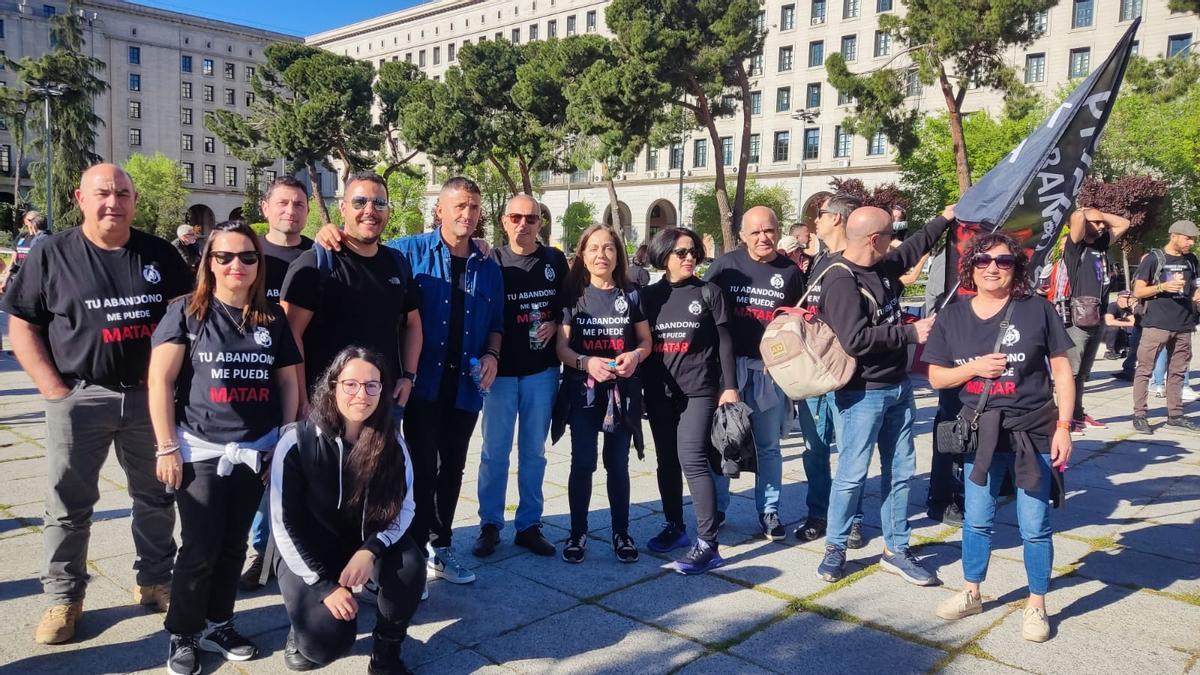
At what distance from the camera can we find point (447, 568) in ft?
14.3

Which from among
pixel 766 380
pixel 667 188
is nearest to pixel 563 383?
pixel 766 380

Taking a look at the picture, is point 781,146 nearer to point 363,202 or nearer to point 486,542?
point 486,542

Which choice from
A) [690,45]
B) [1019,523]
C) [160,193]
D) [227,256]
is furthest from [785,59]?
[227,256]

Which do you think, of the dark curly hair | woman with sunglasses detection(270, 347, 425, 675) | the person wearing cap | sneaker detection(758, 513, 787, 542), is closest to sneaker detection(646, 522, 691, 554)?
sneaker detection(758, 513, 787, 542)

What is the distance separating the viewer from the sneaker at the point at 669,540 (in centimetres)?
Result: 481

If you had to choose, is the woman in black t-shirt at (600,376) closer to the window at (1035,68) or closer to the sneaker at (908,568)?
the sneaker at (908,568)

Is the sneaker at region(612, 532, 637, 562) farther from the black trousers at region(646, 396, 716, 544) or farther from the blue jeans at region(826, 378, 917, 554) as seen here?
the blue jeans at region(826, 378, 917, 554)

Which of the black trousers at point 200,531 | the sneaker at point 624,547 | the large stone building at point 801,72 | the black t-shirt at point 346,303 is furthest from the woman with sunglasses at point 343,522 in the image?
the large stone building at point 801,72

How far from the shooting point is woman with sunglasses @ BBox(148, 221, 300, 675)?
331 cm

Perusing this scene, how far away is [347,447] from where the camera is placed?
11.0ft

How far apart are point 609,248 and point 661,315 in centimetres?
48

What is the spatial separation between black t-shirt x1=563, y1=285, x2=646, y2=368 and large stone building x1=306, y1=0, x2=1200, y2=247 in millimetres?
28451

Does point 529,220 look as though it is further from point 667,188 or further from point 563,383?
point 667,188

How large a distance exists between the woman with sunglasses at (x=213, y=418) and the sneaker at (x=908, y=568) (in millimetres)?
3160
